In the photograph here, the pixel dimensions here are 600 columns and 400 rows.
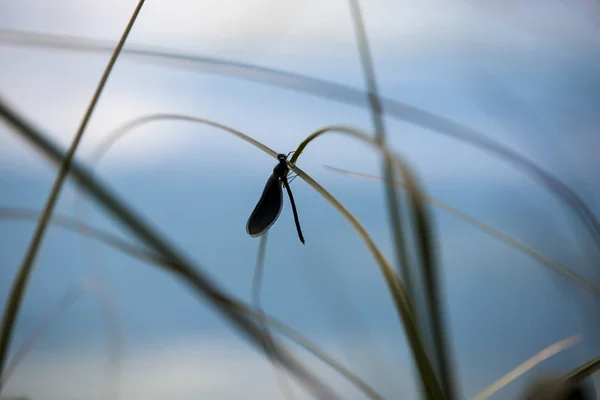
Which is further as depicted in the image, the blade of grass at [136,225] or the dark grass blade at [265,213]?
the dark grass blade at [265,213]

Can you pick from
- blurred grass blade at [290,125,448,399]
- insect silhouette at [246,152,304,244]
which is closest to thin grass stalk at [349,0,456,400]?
blurred grass blade at [290,125,448,399]

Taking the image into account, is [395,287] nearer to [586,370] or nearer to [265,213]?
[586,370]

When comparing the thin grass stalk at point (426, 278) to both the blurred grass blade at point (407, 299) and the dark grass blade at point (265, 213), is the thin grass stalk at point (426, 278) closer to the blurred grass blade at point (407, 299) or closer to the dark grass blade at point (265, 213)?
the blurred grass blade at point (407, 299)

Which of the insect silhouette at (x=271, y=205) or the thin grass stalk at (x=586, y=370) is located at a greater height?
the insect silhouette at (x=271, y=205)

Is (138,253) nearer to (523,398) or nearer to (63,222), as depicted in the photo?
(63,222)

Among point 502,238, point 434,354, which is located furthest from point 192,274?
point 502,238

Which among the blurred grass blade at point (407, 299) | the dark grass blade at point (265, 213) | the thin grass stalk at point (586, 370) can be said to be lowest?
the thin grass stalk at point (586, 370)

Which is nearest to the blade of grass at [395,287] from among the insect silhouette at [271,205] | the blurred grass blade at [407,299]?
the blurred grass blade at [407,299]

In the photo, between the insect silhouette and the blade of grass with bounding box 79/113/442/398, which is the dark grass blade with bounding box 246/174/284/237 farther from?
the blade of grass with bounding box 79/113/442/398
